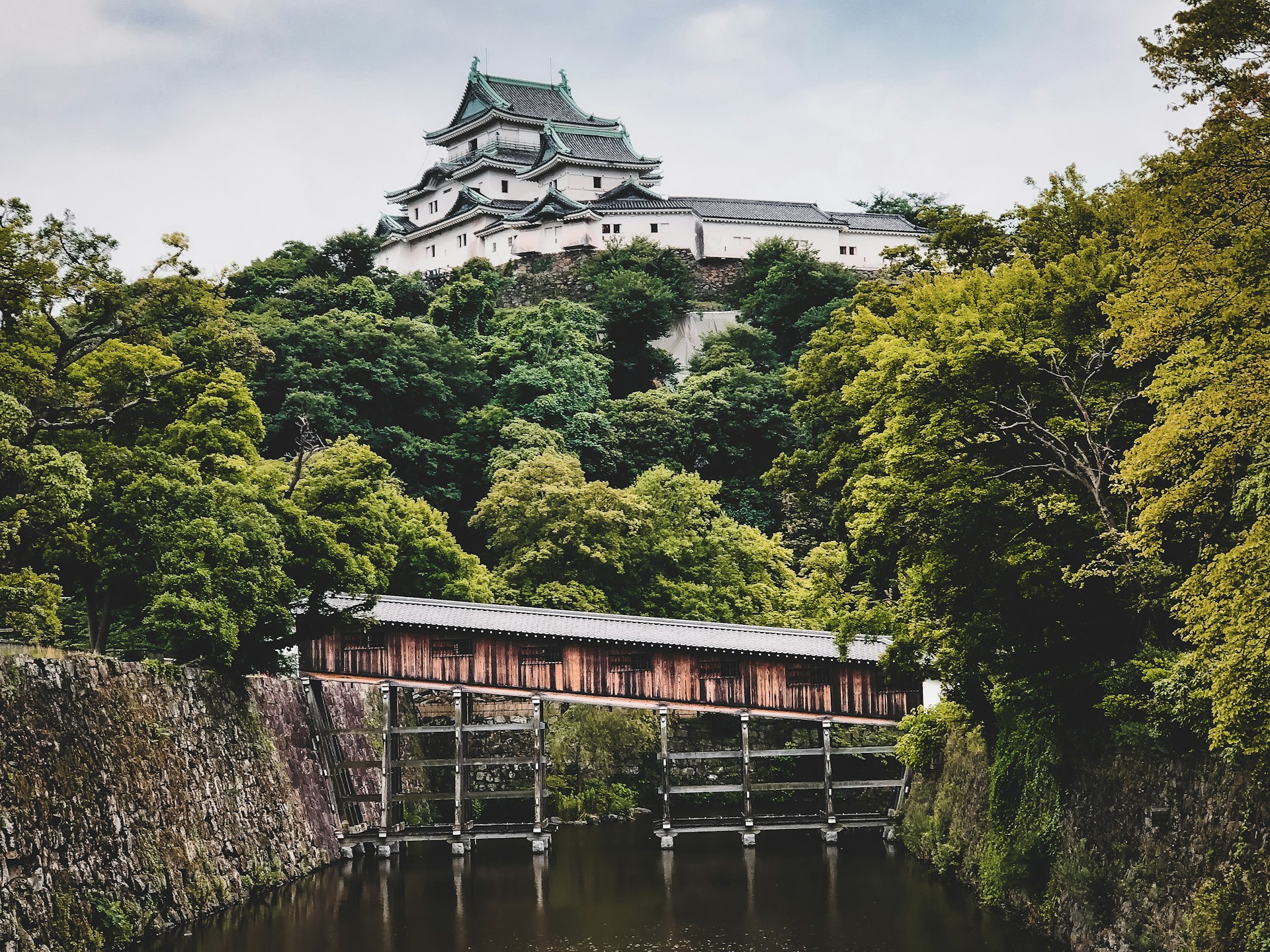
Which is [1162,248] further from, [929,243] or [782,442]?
[782,442]

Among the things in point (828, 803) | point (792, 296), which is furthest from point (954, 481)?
point (792, 296)

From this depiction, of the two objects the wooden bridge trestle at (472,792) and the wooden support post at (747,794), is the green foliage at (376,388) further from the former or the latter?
the wooden support post at (747,794)

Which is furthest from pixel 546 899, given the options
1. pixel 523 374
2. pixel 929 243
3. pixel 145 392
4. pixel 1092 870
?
pixel 523 374

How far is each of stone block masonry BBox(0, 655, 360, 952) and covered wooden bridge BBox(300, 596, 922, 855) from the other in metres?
3.45

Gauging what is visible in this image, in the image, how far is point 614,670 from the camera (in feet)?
96.3

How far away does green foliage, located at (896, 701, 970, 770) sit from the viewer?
858 inches

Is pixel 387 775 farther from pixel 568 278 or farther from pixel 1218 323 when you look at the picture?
pixel 568 278

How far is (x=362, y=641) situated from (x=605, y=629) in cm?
553

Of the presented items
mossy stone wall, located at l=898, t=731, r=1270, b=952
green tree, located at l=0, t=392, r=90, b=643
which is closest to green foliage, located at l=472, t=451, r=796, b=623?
green tree, located at l=0, t=392, r=90, b=643

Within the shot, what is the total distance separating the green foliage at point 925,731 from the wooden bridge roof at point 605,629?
592cm

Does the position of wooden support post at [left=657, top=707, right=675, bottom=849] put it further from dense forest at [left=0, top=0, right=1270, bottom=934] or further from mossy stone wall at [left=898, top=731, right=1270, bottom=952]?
mossy stone wall at [left=898, top=731, right=1270, bottom=952]

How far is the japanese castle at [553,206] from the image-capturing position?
69500 mm

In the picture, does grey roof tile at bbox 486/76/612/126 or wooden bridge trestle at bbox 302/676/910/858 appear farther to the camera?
grey roof tile at bbox 486/76/612/126

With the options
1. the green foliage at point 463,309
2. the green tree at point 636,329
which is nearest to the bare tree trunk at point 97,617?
the green foliage at point 463,309
